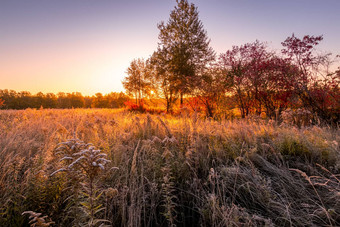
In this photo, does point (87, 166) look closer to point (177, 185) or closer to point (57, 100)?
point (177, 185)

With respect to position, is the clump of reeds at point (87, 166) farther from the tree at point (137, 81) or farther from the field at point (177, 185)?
the tree at point (137, 81)

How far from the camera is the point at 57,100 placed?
139ft

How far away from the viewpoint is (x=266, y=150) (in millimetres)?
2717

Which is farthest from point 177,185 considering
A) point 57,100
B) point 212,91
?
point 57,100

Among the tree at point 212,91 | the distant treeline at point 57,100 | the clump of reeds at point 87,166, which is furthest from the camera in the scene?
the distant treeline at point 57,100

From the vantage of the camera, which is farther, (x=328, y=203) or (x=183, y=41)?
(x=183, y=41)

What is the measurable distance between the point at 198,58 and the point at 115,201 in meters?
14.1

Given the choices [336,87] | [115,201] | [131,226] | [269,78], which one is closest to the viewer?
[131,226]

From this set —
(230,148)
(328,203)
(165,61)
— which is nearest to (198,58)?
(165,61)

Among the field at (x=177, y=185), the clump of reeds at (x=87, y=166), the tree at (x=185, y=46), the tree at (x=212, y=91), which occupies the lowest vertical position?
the field at (x=177, y=185)

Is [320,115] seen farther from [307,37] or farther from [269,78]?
[307,37]

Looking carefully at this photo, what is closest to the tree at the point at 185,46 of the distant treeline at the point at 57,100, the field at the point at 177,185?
the field at the point at 177,185

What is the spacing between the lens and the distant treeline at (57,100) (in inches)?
1399

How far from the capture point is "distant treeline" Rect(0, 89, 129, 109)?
3553 centimetres
